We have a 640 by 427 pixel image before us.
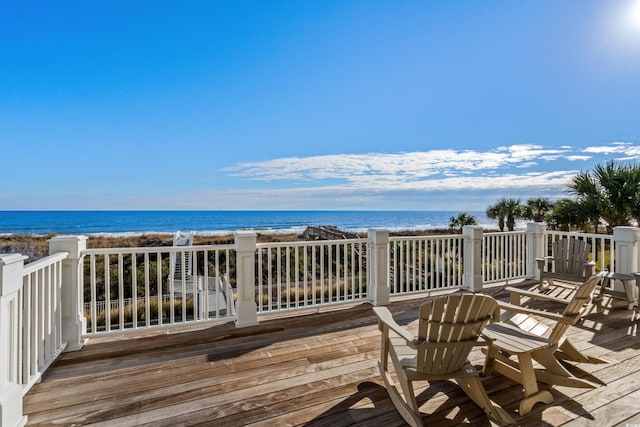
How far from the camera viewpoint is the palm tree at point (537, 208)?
38.1ft

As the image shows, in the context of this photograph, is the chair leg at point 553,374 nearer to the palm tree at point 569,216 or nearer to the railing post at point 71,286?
the railing post at point 71,286

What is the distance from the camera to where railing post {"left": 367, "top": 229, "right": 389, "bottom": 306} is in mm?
3998

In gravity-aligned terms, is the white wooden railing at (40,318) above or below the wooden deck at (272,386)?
above

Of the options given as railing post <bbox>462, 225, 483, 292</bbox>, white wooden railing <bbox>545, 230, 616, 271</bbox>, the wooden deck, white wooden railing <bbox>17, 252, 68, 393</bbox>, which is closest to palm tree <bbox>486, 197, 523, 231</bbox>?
white wooden railing <bbox>545, 230, 616, 271</bbox>

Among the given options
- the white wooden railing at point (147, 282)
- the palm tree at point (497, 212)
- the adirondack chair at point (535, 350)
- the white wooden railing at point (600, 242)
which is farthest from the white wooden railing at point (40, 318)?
the palm tree at point (497, 212)

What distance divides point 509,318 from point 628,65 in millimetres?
6817

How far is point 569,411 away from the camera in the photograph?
1.75m

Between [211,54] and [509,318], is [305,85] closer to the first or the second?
[211,54]

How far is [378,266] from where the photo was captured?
4.04 metres

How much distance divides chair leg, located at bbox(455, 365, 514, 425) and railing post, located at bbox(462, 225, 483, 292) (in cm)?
324

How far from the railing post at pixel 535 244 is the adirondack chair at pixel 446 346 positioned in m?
4.72

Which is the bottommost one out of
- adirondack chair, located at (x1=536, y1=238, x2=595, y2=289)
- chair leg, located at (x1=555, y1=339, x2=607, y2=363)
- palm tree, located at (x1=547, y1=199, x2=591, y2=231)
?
chair leg, located at (x1=555, y1=339, x2=607, y2=363)

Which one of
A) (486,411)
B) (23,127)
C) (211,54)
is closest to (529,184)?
(211,54)

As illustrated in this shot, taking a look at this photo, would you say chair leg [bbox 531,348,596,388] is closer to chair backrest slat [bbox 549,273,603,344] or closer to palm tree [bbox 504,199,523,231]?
chair backrest slat [bbox 549,273,603,344]
